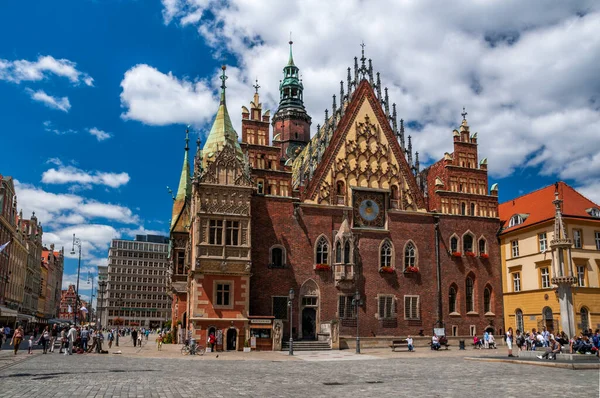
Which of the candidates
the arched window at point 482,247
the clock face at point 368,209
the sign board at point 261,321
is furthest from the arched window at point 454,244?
the sign board at point 261,321

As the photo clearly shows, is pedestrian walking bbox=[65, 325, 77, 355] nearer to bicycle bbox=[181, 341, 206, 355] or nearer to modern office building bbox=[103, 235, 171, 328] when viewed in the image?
bicycle bbox=[181, 341, 206, 355]

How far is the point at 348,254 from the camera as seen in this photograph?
4466cm

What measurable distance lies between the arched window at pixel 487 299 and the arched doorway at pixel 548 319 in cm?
526

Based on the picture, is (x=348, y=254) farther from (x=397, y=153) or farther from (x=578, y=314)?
(x=578, y=314)

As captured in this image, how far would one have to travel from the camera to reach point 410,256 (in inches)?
1871

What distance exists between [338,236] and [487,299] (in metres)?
15.6

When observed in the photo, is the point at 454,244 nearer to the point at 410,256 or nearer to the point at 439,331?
the point at 410,256

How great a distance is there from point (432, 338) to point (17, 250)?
6231 cm

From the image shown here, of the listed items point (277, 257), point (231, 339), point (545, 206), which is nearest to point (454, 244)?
point (545, 206)

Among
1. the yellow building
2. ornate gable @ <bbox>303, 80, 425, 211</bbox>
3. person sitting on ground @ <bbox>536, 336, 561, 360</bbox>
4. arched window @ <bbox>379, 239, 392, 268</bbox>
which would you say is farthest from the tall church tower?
person sitting on ground @ <bbox>536, 336, 561, 360</bbox>

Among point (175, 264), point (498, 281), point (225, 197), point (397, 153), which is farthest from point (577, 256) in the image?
point (175, 264)

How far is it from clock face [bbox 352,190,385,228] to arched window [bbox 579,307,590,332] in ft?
55.0

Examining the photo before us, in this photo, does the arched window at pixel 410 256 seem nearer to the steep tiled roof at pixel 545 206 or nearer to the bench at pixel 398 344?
the bench at pixel 398 344

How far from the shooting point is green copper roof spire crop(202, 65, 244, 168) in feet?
147
